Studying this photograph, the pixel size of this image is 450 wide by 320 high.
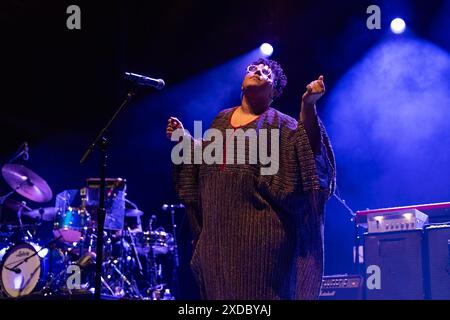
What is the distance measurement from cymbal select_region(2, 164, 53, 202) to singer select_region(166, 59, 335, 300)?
4.84 metres

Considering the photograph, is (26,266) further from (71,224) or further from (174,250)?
(174,250)

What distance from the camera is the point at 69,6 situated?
681 cm

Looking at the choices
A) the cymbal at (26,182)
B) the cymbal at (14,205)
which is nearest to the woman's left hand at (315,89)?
the cymbal at (26,182)

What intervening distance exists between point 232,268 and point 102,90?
5.45m

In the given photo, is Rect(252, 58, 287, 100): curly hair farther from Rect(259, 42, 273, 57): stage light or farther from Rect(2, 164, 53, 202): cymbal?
Rect(2, 164, 53, 202): cymbal

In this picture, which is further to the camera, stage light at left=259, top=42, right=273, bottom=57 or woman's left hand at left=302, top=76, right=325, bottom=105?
stage light at left=259, top=42, right=273, bottom=57

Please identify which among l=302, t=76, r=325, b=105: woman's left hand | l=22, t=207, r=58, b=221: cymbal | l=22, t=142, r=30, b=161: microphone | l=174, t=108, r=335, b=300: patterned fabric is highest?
l=22, t=142, r=30, b=161: microphone

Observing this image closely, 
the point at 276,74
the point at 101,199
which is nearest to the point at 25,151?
the point at 101,199

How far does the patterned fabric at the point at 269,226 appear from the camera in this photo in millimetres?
2654

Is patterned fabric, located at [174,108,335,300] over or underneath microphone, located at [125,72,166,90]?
underneath

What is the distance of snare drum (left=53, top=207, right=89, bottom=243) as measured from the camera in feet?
23.1

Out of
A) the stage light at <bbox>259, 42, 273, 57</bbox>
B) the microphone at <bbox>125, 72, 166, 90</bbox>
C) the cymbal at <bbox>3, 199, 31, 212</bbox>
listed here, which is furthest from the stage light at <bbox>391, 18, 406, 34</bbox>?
the cymbal at <bbox>3, 199, 31, 212</bbox>

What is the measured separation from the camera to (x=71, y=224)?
7051 millimetres
